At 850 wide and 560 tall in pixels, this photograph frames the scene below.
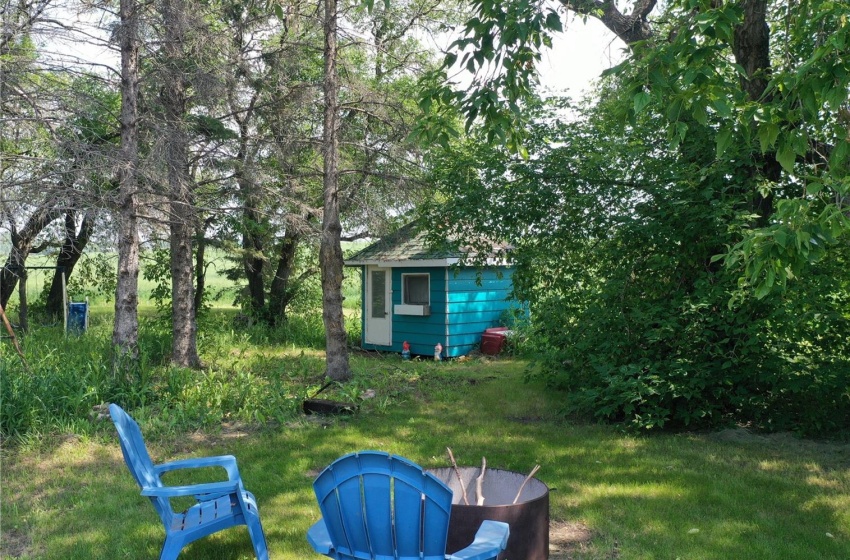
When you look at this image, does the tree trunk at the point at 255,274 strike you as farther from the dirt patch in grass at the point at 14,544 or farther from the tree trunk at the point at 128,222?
the dirt patch in grass at the point at 14,544

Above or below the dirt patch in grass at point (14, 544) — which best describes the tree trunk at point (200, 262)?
above

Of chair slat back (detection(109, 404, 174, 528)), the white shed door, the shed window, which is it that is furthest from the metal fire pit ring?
the white shed door

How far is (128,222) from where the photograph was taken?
8.55 metres

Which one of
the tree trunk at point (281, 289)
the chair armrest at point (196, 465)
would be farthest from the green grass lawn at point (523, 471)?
the tree trunk at point (281, 289)

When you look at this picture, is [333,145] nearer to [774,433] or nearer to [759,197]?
[759,197]

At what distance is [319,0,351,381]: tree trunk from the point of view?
1021 centimetres

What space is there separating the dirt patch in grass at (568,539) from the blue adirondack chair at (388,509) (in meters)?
1.58

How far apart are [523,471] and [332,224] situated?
17.2 feet

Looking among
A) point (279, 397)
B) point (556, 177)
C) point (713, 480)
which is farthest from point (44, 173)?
point (713, 480)

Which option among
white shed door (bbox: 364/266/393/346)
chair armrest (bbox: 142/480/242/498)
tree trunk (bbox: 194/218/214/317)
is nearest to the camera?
chair armrest (bbox: 142/480/242/498)

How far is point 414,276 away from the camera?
15.2m

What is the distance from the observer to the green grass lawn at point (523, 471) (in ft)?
15.3

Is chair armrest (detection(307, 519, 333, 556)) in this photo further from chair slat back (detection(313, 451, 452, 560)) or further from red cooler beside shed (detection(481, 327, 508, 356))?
red cooler beside shed (detection(481, 327, 508, 356))

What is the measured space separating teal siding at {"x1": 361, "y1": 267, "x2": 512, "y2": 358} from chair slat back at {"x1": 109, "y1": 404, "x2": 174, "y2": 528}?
32.1 feet
